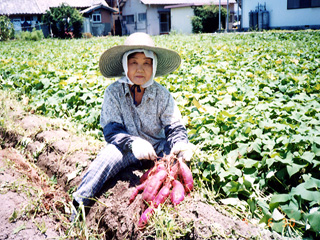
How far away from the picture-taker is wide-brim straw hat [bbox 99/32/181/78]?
252 centimetres

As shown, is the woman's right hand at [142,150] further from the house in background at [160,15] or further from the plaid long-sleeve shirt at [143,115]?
the house in background at [160,15]

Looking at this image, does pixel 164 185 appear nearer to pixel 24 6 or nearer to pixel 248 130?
pixel 248 130

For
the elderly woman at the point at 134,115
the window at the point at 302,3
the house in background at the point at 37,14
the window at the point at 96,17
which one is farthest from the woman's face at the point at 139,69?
the window at the point at 96,17

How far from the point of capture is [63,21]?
27.5 m

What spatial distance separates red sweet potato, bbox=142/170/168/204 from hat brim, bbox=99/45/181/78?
1.01m

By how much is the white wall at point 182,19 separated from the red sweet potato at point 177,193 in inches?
1134

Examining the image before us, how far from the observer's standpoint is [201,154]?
101 inches

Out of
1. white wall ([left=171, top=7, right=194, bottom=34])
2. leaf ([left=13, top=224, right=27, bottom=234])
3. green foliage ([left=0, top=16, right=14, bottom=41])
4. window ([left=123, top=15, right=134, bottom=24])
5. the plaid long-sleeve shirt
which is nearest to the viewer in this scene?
leaf ([left=13, top=224, right=27, bottom=234])

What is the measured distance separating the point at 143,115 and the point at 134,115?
90 millimetres

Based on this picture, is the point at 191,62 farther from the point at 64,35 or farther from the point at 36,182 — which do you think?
the point at 64,35

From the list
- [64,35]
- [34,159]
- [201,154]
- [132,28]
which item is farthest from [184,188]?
[132,28]

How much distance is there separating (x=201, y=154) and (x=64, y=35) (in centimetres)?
2768

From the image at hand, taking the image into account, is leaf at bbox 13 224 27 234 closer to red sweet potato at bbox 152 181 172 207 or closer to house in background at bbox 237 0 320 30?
red sweet potato at bbox 152 181 172 207

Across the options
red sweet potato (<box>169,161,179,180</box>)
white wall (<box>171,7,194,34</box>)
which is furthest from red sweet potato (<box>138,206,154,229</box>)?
white wall (<box>171,7,194,34</box>)
